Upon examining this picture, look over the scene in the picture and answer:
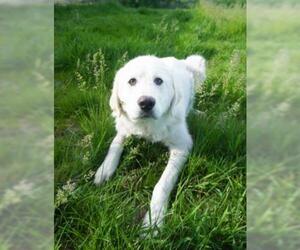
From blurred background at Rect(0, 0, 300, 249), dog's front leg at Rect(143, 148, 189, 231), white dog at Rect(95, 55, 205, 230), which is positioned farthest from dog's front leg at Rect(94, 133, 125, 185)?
blurred background at Rect(0, 0, 300, 249)

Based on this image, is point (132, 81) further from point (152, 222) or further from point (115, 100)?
point (152, 222)

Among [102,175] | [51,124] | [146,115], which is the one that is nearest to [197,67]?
[146,115]

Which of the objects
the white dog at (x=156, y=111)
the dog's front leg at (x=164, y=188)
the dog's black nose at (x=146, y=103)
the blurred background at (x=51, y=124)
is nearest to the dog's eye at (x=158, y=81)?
the white dog at (x=156, y=111)

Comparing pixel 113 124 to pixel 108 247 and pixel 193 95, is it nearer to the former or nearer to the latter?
pixel 193 95

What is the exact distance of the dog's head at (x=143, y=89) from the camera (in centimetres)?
144

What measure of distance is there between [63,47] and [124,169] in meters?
0.38

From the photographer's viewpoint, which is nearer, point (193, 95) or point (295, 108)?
point (295, 108)

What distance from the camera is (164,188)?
150cm

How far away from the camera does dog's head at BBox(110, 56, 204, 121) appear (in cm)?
145

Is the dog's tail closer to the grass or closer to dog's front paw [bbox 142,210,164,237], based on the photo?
the grass

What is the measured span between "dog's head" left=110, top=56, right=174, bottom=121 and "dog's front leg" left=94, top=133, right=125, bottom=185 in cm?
8

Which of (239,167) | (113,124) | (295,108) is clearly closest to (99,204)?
(113,124)

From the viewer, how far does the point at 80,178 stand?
1520 millimetres

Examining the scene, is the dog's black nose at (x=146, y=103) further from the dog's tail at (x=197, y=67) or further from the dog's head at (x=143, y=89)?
the dog's tail at (x=197, y=67)
